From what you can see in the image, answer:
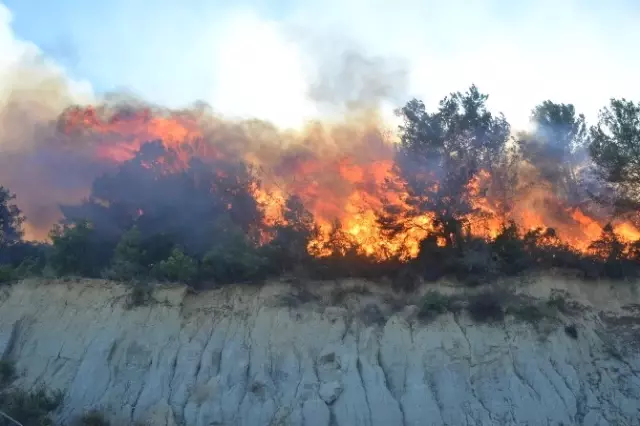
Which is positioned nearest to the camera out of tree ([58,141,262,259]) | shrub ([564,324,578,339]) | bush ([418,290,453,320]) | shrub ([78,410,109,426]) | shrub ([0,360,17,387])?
shrub ([78,410,109,426])

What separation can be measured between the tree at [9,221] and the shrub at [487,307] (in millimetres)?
28959

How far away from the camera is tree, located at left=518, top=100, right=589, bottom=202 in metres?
37.0

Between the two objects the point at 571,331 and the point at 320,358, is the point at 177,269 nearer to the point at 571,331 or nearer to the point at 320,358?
the point at 320,358

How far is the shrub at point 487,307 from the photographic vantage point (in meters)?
27.2

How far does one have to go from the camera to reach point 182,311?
29453 millimetres

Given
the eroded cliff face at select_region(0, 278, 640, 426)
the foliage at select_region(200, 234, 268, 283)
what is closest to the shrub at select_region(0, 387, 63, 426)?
the eroded cliff face at select_region(0, 278, 640, 426)

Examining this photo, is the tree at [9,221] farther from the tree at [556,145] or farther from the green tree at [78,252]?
the tree at [556,145]

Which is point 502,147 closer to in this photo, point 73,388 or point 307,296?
point 307,296

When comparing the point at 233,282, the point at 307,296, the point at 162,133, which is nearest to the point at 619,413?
the point at 307,296

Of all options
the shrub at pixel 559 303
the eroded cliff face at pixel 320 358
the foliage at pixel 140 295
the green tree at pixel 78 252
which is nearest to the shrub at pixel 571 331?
the eroded cliff face at pixel 320 358

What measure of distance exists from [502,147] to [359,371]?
17478mm

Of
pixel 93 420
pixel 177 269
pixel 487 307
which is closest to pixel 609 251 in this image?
pixel 487 307

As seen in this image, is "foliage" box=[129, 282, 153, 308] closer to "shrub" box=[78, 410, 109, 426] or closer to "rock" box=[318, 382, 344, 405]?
"shrub" box=[78, 410, 109, 426]

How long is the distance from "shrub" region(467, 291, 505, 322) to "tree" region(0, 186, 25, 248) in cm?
2896
